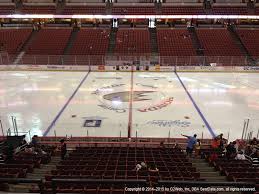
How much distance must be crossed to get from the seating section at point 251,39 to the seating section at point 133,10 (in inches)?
456

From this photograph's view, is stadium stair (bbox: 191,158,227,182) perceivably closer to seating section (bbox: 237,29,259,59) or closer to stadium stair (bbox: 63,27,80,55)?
seating section (bbox: 237,29,259,59)

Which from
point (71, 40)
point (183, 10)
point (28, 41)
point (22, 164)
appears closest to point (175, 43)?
point (183, 10)

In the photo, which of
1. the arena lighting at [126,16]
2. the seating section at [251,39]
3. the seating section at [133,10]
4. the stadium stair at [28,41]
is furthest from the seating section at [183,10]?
the stadium stair at [28,41]

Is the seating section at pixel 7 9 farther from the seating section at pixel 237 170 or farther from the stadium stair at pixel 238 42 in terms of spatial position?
the seating section at pixel 237 170

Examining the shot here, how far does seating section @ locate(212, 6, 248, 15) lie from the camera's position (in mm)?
38025

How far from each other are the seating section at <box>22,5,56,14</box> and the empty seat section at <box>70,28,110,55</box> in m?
5.43

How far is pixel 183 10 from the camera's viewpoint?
128 feet

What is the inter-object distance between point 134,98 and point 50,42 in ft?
62.6

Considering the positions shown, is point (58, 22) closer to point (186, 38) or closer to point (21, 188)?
point (186, 38)

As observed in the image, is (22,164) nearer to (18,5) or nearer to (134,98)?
(134,98)

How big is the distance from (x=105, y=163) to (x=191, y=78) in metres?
19.3

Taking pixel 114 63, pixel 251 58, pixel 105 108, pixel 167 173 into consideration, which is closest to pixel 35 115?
pixel 105 108

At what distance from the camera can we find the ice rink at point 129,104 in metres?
14.4

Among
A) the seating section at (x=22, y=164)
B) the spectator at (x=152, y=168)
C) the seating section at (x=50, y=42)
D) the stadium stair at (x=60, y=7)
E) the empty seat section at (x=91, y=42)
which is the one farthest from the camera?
the stadium stair at (x=60, y=7)
